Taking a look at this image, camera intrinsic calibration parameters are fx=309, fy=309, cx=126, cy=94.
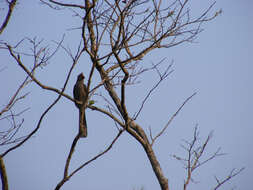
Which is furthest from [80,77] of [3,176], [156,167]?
[3,176]

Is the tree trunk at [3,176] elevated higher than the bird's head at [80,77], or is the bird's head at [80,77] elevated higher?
the bird's head at [80,77]

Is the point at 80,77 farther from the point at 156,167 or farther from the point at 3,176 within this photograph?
the point at 3,176

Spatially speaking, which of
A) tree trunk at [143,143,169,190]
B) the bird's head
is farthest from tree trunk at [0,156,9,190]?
the bird's head

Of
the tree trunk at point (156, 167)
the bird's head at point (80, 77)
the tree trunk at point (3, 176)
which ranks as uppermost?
the bird's head at point (80, 77)

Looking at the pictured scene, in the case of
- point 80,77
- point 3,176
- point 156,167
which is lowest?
point 3,176

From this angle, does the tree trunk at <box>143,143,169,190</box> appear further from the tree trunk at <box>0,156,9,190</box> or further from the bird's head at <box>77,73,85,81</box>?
the bird's head at <box>77,73,85,81</box>

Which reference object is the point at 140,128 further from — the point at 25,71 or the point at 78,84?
the point at 78,84

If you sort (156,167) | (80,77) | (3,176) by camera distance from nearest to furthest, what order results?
(3,176) < (156,167) < (80,77)

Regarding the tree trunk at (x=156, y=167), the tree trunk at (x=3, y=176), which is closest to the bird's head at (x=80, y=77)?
the tree trunk at (x=156, y=167)

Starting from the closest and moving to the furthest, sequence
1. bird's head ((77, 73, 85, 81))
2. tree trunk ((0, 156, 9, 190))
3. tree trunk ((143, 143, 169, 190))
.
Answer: tree trunk ((0, 156, 9, 190)) < tree trunk ((143, 143, 169, 190)) < bird's head ((77, 73, 85, 81))

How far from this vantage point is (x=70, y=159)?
Result: 7.85 ft

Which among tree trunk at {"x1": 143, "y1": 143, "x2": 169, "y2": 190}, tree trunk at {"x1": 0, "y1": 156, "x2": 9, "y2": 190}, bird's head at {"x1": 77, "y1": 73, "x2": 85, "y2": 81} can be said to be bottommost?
tree trunk at {"x1": 0, "y1": 156, "x2": 9, "y2": 190}

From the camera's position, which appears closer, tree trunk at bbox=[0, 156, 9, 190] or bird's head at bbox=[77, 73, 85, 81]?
tree trunk at bbox=[0, 156, 9, 190]

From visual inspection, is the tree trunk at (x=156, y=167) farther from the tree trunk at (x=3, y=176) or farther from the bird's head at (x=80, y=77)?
the bird's head at (x=80, y=77)
